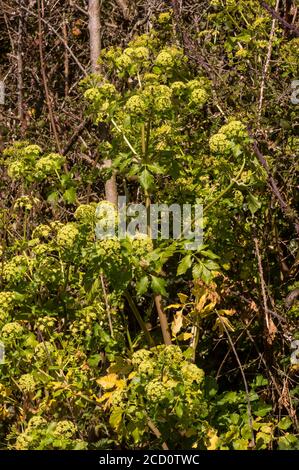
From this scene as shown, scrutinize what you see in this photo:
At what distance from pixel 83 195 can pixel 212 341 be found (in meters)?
1.40

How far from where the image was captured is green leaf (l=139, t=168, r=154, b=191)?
441cm

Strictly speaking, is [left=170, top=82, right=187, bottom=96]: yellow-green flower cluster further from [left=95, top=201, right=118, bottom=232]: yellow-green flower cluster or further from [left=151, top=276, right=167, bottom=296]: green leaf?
[left=151, top=276, right=167, bottom=296]: green leaf

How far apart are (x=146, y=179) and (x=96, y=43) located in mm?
1812

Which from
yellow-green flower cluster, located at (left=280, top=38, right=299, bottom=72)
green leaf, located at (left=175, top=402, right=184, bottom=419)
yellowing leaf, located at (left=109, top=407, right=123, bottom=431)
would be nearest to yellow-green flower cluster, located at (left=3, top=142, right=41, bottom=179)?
yellowing leaf, located at (left=109, top=407, right=123, bottom=431)

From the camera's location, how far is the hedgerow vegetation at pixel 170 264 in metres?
4.26

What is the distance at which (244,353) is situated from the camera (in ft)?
18.6

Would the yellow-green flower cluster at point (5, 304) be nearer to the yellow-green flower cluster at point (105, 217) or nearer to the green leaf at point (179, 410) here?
the yellow-green flower cluster at point (105, 217)

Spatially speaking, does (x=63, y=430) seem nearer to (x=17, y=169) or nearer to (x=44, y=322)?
(x=44, y=322)

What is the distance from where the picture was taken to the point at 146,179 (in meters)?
4.43

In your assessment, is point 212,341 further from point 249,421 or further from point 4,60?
point 4,60

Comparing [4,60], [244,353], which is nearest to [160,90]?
[244,353]

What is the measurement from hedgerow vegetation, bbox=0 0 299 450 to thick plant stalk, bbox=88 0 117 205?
0.56ft

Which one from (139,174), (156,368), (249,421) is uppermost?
(139,174)

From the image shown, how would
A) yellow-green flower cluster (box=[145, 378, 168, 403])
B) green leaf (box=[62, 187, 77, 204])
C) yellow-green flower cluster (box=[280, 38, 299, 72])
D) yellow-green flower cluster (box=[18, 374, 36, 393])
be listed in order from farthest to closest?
1. yellow-green flower cluster (box=[280, 38, 299, 72])
2. green leaf (box=[62, 187, 77, 204])
3. yellow-green flower cluster (box=[18, 374, 36, 393])
4. yellow-green flower cluster (box=[145, 378, 168, 403])
